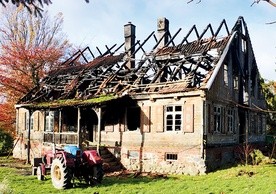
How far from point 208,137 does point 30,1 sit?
15.7 m

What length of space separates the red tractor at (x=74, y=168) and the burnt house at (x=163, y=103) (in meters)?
4.54

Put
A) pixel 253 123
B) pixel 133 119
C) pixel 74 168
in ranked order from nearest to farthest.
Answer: pixel 74 168, pixel 133 119, pixel 253 123

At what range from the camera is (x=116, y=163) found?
73.9 ft

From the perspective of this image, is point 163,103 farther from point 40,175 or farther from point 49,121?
point 49,121

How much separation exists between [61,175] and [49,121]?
13938 mm

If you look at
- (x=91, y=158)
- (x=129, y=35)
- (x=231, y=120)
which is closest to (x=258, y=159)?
(x=231, y=120)

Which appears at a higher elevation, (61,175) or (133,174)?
(61,175)

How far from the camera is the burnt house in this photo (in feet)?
66.5

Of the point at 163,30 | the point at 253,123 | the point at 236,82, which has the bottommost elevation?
the point at 253,123

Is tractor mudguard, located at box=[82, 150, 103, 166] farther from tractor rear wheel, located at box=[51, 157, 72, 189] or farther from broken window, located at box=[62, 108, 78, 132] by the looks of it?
broken window, located at box=[62, 108, 78, 132]

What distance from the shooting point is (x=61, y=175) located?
51.8 ft

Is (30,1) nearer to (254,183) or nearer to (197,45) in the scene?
(254,183)

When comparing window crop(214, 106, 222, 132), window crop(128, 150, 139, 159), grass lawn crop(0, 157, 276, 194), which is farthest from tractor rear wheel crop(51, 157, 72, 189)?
→ window crop(214, 106, 222, 132)

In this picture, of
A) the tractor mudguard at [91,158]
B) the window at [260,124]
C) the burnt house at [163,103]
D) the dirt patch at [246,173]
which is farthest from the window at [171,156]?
the window at [260,124]
